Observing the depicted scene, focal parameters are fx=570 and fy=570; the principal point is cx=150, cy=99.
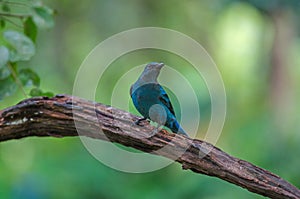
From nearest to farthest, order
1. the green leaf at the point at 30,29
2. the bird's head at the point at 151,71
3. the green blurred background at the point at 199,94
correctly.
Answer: the bird's head at the point at 151,71
the green leaf at the point at 30,29
the green blurred background at the point at 199,94

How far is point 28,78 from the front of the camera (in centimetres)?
160

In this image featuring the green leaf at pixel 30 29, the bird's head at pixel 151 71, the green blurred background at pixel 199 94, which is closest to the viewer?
the bird's head at pixel 151 71

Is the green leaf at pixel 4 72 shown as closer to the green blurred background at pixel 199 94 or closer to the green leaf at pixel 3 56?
the green leaf at pixel 3 56

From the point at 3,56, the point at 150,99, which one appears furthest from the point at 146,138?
the point at 3,56

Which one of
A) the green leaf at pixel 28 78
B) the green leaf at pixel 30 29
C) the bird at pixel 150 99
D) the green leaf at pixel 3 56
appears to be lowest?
the bird at pixel 150 99

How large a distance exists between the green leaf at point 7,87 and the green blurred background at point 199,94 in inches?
63.6

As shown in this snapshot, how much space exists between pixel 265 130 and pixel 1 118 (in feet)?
10.6

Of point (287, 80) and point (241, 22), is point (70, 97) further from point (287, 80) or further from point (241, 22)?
point (241, 22)

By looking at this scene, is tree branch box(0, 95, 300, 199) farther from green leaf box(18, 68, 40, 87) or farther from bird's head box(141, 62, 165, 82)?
green leaf box(18, 68, 40, 87)

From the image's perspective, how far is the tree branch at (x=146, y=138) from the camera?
1.34 m

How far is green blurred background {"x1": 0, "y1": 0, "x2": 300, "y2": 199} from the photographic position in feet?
11.0

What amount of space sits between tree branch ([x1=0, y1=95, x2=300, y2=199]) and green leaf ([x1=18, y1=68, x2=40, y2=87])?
230 mm

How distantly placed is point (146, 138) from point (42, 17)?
501mm

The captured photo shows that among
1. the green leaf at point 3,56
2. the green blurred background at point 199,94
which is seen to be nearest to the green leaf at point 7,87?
the green leaf at point 3,56
